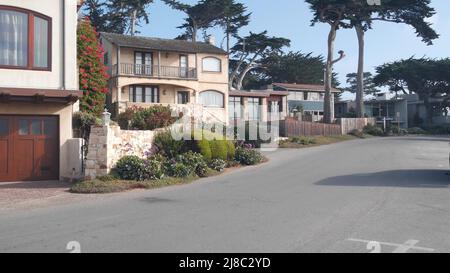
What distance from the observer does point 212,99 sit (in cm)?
4312

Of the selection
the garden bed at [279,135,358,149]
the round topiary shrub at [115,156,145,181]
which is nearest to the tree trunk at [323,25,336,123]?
the garden bed at [279,135,358,149]

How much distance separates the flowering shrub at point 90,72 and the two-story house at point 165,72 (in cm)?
1305

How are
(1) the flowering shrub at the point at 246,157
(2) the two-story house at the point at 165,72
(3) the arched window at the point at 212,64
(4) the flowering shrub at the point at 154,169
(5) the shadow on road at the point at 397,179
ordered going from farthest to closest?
(3) the arched window at the point at 212,64, (2) the two-story house at the point at 165,72, (1) the flowering shrub at the point at 246,157, (4) the flowering shrub at the point at 154,169, (5) the shadow on road at the point at 397,179

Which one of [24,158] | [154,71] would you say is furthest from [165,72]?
[24,158]

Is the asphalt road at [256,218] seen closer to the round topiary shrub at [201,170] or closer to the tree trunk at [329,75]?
the round topiary shrub at [201,170]

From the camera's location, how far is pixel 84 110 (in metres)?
21.5

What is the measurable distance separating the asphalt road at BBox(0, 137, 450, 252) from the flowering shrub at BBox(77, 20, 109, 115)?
7828 millimetres

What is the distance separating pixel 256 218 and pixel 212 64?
34.5 m

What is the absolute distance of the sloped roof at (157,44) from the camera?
38594 millimetres

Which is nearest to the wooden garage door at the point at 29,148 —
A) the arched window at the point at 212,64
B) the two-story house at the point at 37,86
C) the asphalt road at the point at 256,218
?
the two-story house at the point at 37,86

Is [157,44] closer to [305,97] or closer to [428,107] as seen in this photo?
[305,97]

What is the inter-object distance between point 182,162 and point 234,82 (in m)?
46.1

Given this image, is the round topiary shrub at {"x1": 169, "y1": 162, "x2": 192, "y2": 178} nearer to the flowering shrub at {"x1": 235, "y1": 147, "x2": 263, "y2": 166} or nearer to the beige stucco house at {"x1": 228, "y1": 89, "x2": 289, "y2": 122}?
the flowering shrub at {"x1": 235, "y1": 147, "x2": 263, "y2": 166}
